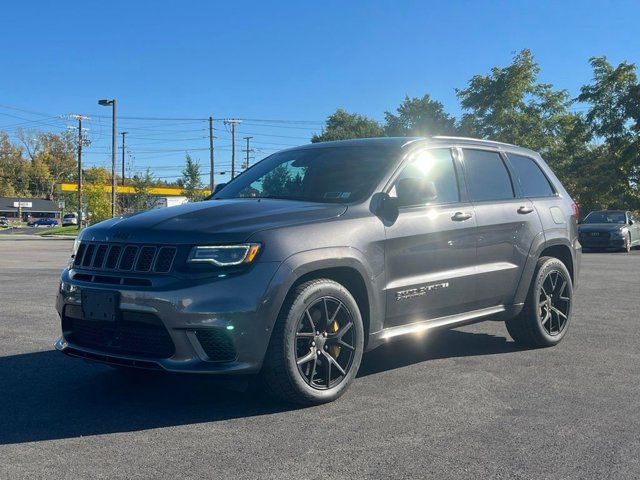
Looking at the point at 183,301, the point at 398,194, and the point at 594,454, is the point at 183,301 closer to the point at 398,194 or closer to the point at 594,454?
the point at 398,194

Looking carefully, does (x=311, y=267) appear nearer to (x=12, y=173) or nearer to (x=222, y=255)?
(x=222, y=255)

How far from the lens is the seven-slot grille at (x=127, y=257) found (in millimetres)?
3939

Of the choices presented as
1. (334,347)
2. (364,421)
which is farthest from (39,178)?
(364,421)

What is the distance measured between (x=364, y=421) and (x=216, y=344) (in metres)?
0.98

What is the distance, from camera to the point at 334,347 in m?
4.36

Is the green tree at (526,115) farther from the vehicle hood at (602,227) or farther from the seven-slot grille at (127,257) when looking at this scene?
the seven-slot grille at (127,257)

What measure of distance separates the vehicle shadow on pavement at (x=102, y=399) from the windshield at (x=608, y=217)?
21.3 m

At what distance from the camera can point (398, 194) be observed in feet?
15.5

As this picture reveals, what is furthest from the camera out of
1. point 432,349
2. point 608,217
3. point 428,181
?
point 608,217

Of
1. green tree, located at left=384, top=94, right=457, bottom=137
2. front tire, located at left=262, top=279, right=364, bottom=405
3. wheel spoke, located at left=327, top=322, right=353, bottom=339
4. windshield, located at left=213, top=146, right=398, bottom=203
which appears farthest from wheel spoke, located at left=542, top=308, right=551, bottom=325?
green tree, located at left=384, top=94, right=457, bottom=137

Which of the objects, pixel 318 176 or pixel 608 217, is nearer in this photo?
pixel 318 176

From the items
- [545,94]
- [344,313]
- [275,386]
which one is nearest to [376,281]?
[344,313]

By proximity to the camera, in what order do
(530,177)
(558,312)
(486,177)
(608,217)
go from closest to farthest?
1. (486,177)
2. (558,312)
3. (530,177)
4. (608,217)

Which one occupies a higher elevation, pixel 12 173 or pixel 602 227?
pixel 12 173
